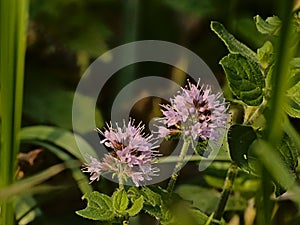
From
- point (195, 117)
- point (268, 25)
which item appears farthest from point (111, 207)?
point (268, 25)

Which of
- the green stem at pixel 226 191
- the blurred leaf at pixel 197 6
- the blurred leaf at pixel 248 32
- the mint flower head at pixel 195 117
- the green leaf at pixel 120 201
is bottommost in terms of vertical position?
the green leaf at pixel 120 201

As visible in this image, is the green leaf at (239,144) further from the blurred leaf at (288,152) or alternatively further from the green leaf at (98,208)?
the green leaf at (98,208)

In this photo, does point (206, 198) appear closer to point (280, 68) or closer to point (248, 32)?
point (248, 32)

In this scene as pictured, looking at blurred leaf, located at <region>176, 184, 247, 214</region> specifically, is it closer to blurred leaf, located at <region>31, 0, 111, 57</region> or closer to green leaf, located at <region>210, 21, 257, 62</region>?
green leaf, located at <region>210, 21, 257, 62</region>

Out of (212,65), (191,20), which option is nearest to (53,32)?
(212,65)

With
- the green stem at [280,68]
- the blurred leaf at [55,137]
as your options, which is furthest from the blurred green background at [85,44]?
the green stem at [280,68]

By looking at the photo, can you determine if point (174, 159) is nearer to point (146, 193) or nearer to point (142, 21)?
point (146, 193)
